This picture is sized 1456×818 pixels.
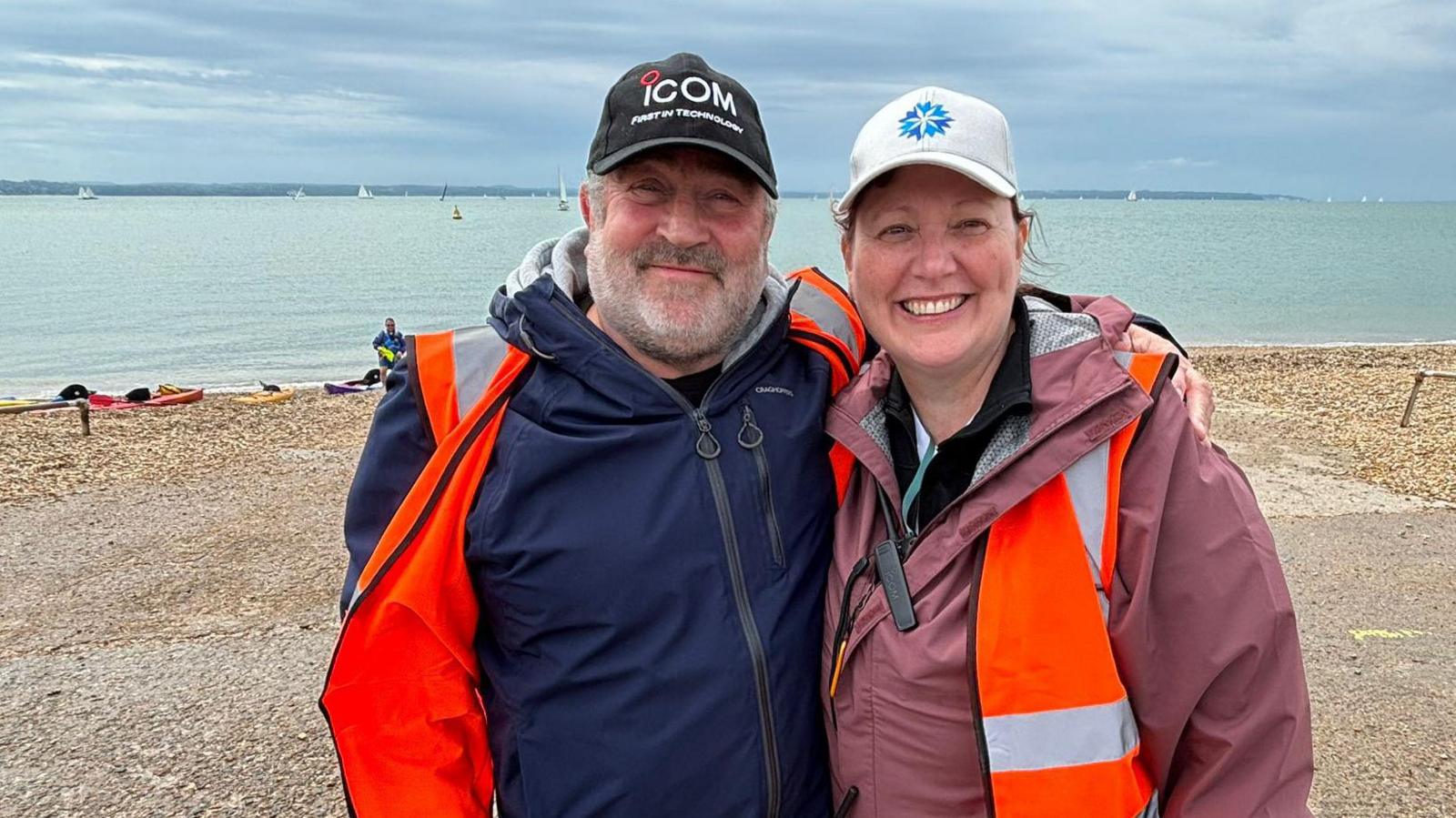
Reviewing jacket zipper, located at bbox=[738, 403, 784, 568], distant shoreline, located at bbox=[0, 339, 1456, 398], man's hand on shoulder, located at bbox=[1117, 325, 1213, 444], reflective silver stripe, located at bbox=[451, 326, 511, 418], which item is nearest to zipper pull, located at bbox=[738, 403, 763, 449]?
jacket zipper, located at bbox=[738, 403, 784, 568]

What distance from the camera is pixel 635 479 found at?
224 cm

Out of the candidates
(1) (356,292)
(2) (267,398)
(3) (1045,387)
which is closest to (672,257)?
(3) (1045,387)

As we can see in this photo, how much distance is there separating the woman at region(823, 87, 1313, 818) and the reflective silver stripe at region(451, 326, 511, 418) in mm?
910

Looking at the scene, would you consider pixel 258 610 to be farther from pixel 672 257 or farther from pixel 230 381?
pixel 230 381

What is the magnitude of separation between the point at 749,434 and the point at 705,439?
12 cm

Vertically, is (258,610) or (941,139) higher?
(941,139)

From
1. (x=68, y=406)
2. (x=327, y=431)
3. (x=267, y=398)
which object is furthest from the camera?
(x=267, y=398)

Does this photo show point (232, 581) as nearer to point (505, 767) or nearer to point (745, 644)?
point (505, 767)

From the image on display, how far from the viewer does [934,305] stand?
212 cm

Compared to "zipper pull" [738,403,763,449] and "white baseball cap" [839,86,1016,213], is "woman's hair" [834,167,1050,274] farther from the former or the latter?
"zipper pull" [738,403,763,449]

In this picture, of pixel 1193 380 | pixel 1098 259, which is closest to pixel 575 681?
pixel 1193 380

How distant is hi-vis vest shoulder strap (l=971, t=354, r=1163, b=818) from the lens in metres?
1.84

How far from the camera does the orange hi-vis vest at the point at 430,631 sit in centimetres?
215

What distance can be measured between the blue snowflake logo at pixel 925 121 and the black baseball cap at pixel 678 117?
19.6 inches
